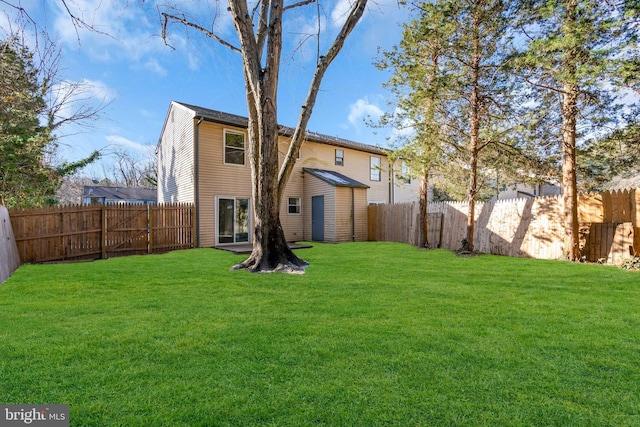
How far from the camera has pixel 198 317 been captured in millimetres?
3473

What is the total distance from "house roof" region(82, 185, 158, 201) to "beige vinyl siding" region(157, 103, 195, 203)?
11.9 metres

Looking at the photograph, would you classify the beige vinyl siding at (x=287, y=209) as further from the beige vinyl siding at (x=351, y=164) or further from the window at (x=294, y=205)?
the beige vinyl siding at (x=351, y=164)

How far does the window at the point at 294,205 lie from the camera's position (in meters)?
14.1

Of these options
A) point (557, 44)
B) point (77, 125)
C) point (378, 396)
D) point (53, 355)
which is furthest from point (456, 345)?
point (77, 125)

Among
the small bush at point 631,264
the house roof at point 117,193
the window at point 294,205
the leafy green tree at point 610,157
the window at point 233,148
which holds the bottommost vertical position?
the small bush at point 631,264

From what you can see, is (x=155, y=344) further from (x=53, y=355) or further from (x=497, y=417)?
(x=497, y=417)

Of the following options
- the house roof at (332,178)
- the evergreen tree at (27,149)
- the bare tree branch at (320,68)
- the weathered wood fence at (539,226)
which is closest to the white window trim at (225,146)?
the house roof at (332,178)

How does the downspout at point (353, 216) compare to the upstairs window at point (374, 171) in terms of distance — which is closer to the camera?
the downspout at point (353, 216)

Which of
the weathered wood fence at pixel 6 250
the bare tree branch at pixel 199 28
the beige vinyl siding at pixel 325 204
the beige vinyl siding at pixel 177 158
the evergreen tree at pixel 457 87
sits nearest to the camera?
the weathered wood fence at pixel 6 250

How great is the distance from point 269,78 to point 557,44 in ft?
20.0

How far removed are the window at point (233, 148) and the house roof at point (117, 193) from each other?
1653 cm

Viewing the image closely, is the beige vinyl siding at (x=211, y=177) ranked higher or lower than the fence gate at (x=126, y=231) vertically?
higher

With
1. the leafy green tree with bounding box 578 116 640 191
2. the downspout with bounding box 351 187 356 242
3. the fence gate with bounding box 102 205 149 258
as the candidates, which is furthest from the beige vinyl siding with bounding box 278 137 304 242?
the leafy green tree with bounding box 578 116 640 191

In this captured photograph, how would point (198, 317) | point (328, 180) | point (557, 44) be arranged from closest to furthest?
1. point (198, 317)
2. point (557, 44)
3. point (328, 180)
